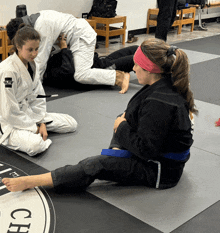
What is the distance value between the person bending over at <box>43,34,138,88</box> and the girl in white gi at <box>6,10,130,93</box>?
8 cm

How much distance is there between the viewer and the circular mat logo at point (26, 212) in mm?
1833

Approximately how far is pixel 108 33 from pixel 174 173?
459 centimetres

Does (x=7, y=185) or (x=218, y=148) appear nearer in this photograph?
(x=7, y=185)

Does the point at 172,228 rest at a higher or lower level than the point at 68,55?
lower

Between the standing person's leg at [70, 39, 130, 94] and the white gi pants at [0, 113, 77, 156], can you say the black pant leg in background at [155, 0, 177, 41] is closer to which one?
the standing person's leg at [70, 39, 130, 94]

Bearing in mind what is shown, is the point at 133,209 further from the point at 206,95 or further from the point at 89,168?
the point at 206,95

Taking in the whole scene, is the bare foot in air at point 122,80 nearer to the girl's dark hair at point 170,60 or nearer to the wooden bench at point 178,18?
the girl's dark hair at point 170,60

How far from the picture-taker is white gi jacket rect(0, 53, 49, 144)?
2539 mm

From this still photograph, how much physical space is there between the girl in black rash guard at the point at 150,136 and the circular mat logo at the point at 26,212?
68mm

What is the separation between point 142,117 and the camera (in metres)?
1.98

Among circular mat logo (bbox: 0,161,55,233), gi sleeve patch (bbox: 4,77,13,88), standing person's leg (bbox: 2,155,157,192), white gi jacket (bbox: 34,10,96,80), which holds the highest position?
white gi jacket (bbox: 34,10,96,80)

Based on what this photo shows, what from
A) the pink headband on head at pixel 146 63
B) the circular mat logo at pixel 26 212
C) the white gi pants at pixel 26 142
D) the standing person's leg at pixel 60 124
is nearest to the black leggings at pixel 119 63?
the standing person's leg at pixel 60 124

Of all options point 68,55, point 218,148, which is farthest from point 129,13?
point 218,148

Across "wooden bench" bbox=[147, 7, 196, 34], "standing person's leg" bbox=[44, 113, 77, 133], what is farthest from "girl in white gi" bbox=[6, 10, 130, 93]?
"wooden bench" bbox=[147, 7, 196, 34]
